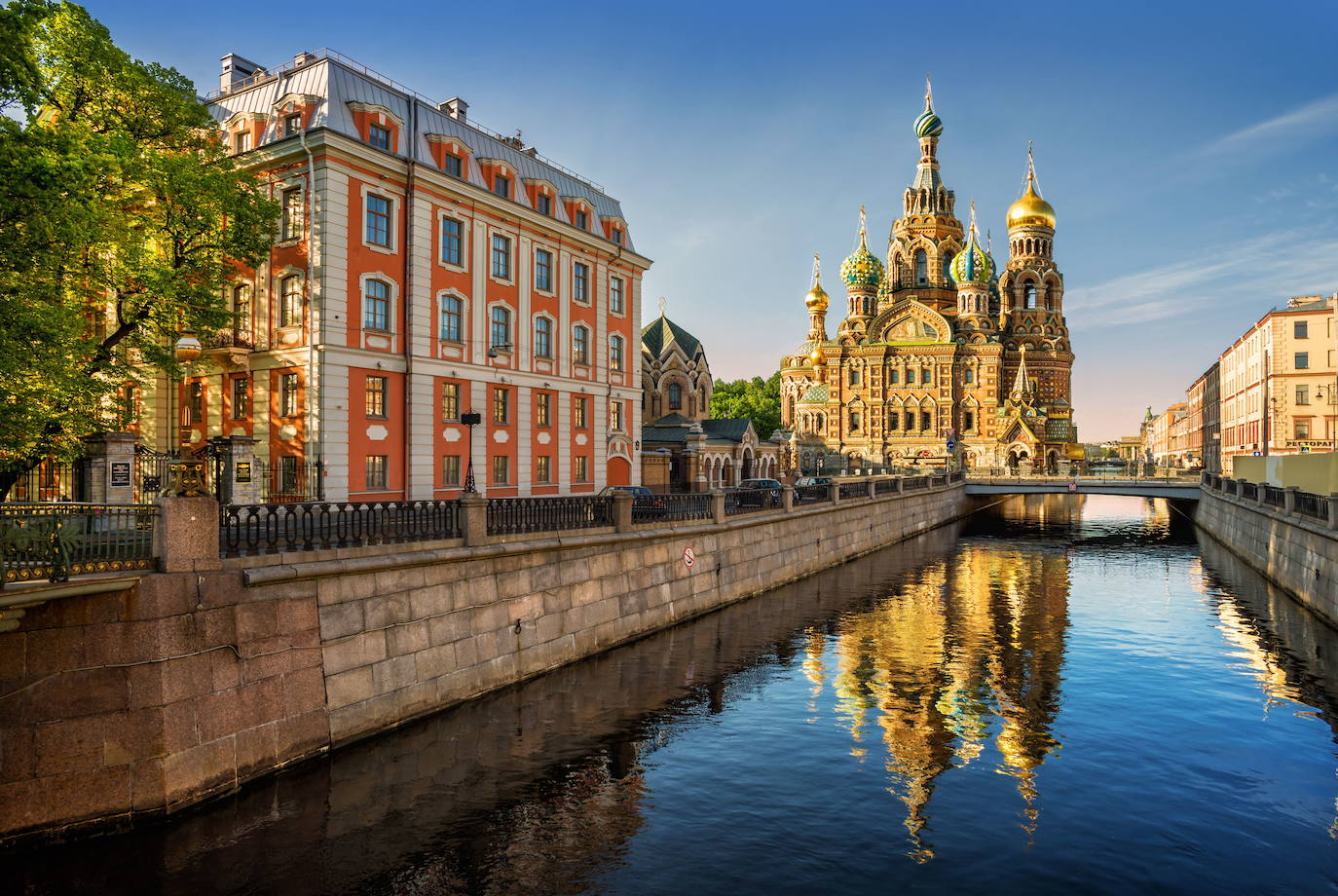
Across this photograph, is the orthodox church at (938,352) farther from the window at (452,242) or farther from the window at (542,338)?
the window at (452,242)

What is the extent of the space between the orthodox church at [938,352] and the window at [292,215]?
7015 centimetres

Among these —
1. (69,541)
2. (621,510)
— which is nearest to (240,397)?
(621,510)

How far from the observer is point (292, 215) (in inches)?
1002

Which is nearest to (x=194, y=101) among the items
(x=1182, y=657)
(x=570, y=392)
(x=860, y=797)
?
(x=570, y=392)

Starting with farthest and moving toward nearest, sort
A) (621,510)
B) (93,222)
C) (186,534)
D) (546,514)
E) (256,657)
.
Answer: (621,510)
(546,514)
(93,222)
(256,657)
(186,534)

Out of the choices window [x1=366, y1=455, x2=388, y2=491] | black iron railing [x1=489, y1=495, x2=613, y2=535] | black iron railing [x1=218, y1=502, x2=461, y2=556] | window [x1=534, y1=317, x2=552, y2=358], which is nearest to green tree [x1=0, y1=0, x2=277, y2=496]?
black iron railing [x1=218, y1=502, x2=461, y2=556]

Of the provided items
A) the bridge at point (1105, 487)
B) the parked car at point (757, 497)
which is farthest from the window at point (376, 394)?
the bridge at point (1105, 487)

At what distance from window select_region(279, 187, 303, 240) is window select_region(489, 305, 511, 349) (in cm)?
742

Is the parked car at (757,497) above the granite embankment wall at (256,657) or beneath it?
above

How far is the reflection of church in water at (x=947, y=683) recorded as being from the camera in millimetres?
14562

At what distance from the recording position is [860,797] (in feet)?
43.3

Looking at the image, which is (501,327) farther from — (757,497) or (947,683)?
(947,683)

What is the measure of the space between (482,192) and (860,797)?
2425 centimetres

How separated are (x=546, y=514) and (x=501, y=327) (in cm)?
1343
